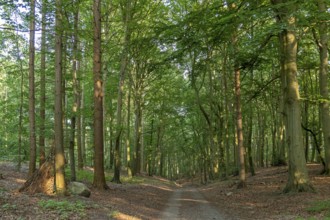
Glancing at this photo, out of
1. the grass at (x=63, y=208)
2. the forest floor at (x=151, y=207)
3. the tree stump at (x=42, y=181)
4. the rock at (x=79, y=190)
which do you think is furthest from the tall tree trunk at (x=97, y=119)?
the grass at (x=63, y=208)

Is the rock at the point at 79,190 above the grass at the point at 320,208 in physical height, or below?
above

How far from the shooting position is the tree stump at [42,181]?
449 inches

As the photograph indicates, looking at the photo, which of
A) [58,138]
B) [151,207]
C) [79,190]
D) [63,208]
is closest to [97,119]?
[58,138]

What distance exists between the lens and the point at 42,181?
11.5 metres

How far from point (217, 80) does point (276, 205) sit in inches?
885

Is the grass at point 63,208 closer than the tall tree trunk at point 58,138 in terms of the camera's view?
Yes

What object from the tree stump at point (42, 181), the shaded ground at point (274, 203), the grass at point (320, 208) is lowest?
the shaded ground at point (274, 203)

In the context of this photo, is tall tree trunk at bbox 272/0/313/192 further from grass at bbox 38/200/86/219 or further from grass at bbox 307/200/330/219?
grass at bbox 38/200/86/219

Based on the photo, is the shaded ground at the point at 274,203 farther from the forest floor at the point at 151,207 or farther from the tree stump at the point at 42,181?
the tree stump at the point at 42,181

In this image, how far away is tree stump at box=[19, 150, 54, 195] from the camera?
11.4m

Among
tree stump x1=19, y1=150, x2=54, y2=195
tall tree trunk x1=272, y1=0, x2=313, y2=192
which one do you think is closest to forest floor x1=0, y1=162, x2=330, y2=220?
tree stump x1=19, y1=150, x2=54, y2=195

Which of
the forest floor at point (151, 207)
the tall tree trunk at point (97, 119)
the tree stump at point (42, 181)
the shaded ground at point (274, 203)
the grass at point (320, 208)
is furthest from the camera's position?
the tall tree trunk at point (97, 119)

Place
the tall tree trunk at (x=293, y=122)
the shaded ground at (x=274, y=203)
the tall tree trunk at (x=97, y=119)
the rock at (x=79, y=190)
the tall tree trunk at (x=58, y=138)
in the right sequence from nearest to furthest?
1. the shaded ground at (x=274, y=203)
2. the tall tree trunk at (x=58, y=138)
3. the rock at (x=79, y=190)
4. the tall tree trunk at (x=293, y=122)
5. the tall tree trunk at (x=97, y=119)

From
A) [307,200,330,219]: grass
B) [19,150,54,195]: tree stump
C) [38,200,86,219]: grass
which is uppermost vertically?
[19,150,54,195]: tree stump
